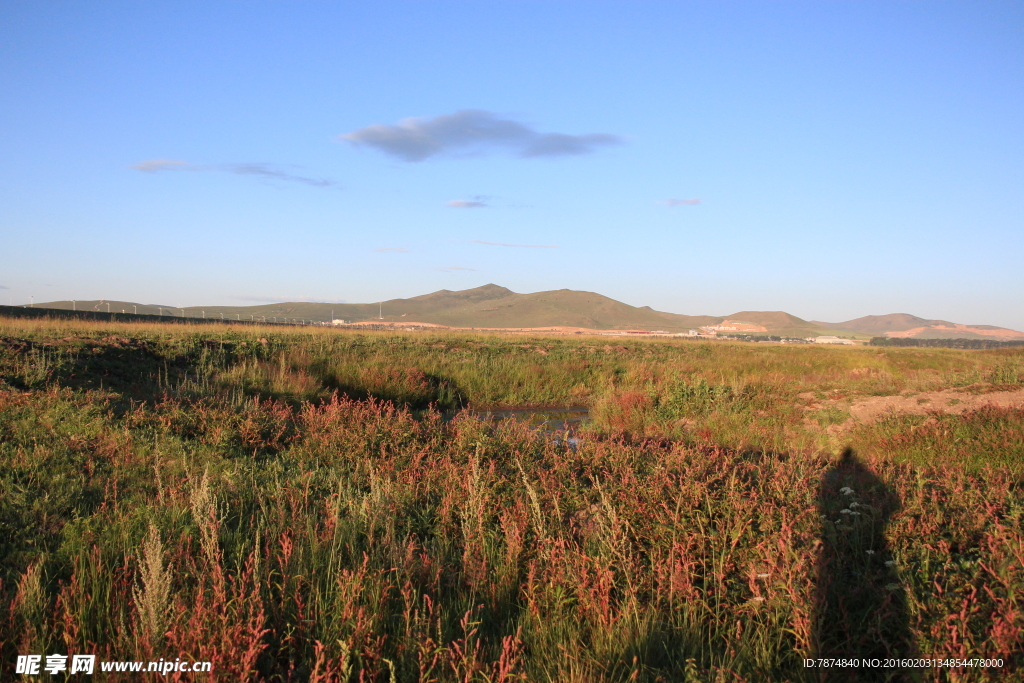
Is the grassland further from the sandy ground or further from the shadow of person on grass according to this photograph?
the sandy ground

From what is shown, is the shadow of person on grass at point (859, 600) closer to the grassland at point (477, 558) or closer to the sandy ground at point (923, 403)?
the grassland at point (477, 558)

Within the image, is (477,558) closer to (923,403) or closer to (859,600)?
(859,600)

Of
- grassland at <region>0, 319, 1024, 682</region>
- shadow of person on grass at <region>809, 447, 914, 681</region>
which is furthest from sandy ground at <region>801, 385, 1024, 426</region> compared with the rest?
shadow of person on grass at <region>809, 447, 914, 681</region>

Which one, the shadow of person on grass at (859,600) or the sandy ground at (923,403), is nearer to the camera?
the shadow of person on grass at (859,600)

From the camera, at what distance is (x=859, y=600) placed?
364 cm

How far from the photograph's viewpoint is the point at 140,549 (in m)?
4.01

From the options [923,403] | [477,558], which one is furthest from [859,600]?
[923,403]

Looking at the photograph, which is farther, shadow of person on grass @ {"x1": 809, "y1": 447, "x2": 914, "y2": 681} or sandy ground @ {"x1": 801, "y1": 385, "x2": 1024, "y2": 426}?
sandy ground @ {"x1": 801, "y1": 385, "x2": 1024, "y2": 426}

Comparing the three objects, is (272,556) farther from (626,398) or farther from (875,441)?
(626,398)

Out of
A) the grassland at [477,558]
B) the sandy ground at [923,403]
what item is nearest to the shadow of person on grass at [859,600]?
the grassland at [477,558]

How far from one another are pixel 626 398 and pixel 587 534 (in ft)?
32.9

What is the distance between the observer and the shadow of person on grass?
127 inches

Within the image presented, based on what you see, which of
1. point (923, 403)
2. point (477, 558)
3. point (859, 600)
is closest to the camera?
point (859, 600)

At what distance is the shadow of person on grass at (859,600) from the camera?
127 inches
